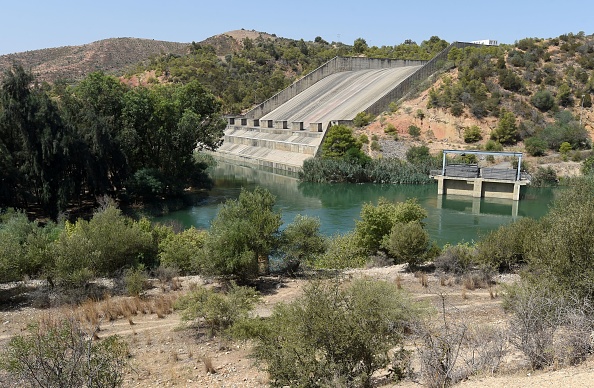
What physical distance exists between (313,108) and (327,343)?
200ft

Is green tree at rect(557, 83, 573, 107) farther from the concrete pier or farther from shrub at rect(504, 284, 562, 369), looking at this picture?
shrub at rect(504, 284, 562, 369)

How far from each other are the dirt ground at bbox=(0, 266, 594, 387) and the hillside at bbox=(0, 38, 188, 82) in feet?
319

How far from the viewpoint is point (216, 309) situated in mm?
13711

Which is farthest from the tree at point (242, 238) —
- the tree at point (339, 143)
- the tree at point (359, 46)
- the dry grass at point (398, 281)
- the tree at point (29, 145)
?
the tree at point (359, 46)

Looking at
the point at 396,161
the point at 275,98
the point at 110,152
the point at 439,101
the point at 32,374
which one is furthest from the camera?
the point at 275,98

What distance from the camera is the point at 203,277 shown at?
19.1 metres

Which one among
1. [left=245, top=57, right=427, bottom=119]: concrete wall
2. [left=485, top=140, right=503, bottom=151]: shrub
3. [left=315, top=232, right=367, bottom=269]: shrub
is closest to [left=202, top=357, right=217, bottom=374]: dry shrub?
[left=315, top=232, right=367, bottom=269]: shrub

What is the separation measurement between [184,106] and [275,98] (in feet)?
110

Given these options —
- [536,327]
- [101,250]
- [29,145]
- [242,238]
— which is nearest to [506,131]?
[242,238]

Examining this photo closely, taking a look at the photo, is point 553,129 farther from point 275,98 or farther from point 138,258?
point 138,258

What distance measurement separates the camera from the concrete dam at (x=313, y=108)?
5784 centimetres

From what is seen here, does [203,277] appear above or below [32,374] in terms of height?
below

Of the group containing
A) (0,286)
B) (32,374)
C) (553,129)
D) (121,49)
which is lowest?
(0,286)

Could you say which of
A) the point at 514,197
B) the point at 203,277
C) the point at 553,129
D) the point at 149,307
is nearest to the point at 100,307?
the point at 149,307
